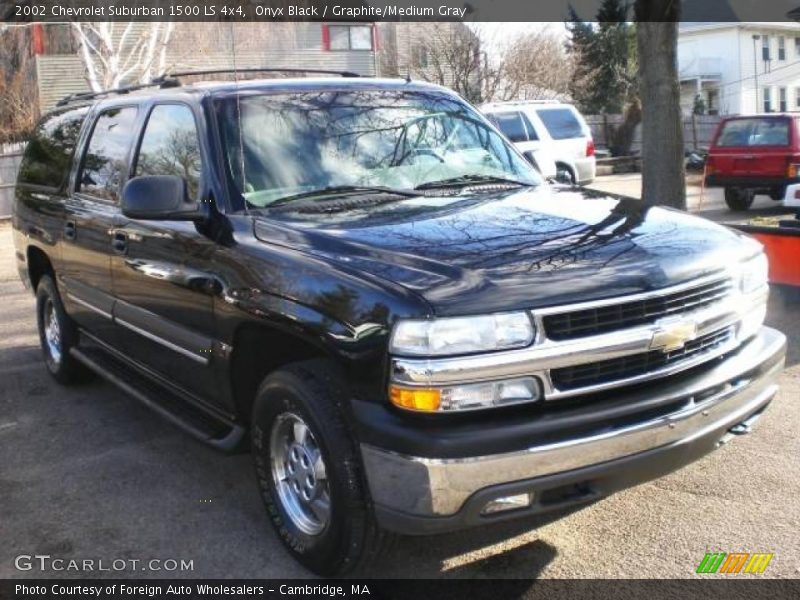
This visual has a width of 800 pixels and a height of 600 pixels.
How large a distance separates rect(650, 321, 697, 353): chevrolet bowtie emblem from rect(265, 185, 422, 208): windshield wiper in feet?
4.74

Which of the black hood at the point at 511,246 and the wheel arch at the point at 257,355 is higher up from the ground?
the black hood at the point at 511,246

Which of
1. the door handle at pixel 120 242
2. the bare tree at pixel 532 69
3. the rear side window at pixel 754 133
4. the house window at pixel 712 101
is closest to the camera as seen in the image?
the door handle at pixel 120 242

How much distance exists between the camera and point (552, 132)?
18.2 m

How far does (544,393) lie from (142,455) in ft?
9.27

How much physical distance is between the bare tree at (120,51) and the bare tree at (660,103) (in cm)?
1520

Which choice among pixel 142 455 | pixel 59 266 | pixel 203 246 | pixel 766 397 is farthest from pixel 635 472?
pixel 59 266

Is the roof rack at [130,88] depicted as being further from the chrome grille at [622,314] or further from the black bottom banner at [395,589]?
the chrome grille at [622,314]

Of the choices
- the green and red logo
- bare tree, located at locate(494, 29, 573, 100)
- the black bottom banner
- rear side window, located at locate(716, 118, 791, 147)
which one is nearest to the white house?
bare tree, located at locate(494, 29, 573, 100)

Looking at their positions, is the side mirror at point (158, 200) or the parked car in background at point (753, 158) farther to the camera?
the parked car in background at point (753, 158)

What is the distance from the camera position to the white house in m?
43.2

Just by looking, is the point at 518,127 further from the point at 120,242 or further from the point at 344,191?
the point at 344,191

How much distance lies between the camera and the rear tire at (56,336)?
6.09m

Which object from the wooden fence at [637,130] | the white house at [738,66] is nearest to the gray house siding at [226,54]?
the wooden fence at [637,130]

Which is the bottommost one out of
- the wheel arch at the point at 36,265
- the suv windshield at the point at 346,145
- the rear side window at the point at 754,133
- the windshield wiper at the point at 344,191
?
the wheel arch at the point at 36,265
